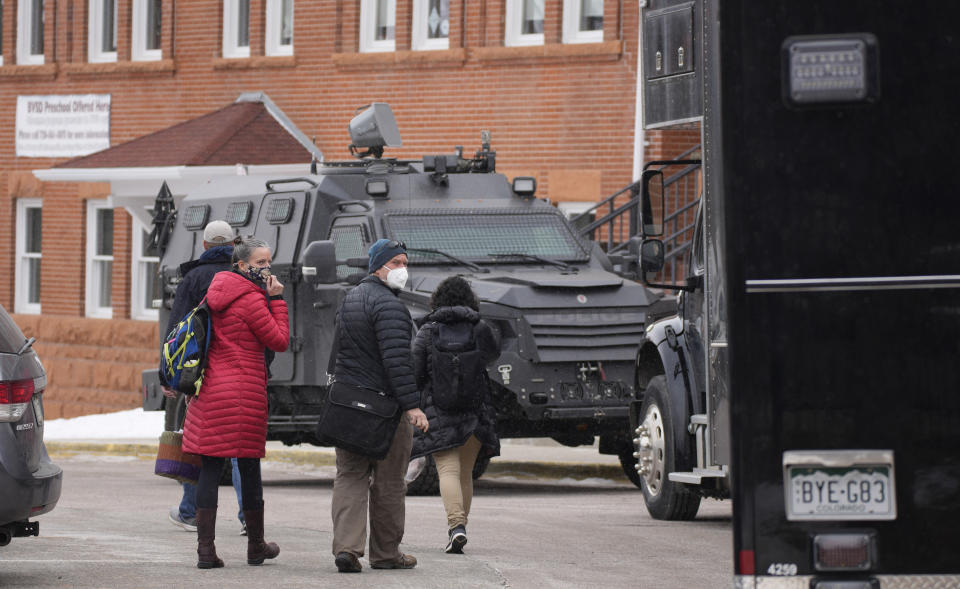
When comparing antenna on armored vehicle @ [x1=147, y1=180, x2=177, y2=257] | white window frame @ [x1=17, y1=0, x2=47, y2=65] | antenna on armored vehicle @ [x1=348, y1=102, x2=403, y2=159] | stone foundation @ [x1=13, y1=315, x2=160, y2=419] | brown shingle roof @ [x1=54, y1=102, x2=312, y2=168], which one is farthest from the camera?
white window frame @ [x1=17, y1=0, x2=47, y2=65]

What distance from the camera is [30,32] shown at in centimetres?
2894

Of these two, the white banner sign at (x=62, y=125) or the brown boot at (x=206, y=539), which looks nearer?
the brown boot at (x=206, y=539)

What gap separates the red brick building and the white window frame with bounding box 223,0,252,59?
25mm

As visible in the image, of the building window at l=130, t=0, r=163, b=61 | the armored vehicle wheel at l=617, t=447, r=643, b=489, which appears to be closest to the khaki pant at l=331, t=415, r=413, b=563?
the armored vehicle wheel at l=617, t=447, r=643, b=489

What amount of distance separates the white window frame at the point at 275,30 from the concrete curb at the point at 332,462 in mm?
6997

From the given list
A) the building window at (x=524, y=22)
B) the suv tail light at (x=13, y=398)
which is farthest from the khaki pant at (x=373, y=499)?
the building window at (x=524, y=22)

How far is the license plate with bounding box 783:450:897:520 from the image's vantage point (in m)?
6.25

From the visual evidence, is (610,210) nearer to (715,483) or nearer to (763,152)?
(715,483)

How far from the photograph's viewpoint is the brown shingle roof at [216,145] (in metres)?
24.4

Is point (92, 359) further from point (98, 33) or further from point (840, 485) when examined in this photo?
point (840, 485)

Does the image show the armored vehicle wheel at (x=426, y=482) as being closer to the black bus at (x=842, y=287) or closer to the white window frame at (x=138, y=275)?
the black bus at (x=842, y=287)

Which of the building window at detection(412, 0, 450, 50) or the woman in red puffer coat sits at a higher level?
the building window at detection(412, 0, 450, 50)

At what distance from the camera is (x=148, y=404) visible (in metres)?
17.5

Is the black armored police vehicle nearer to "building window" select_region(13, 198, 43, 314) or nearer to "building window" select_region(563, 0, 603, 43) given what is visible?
"building window" select_region(563, 0, 603, 43)
